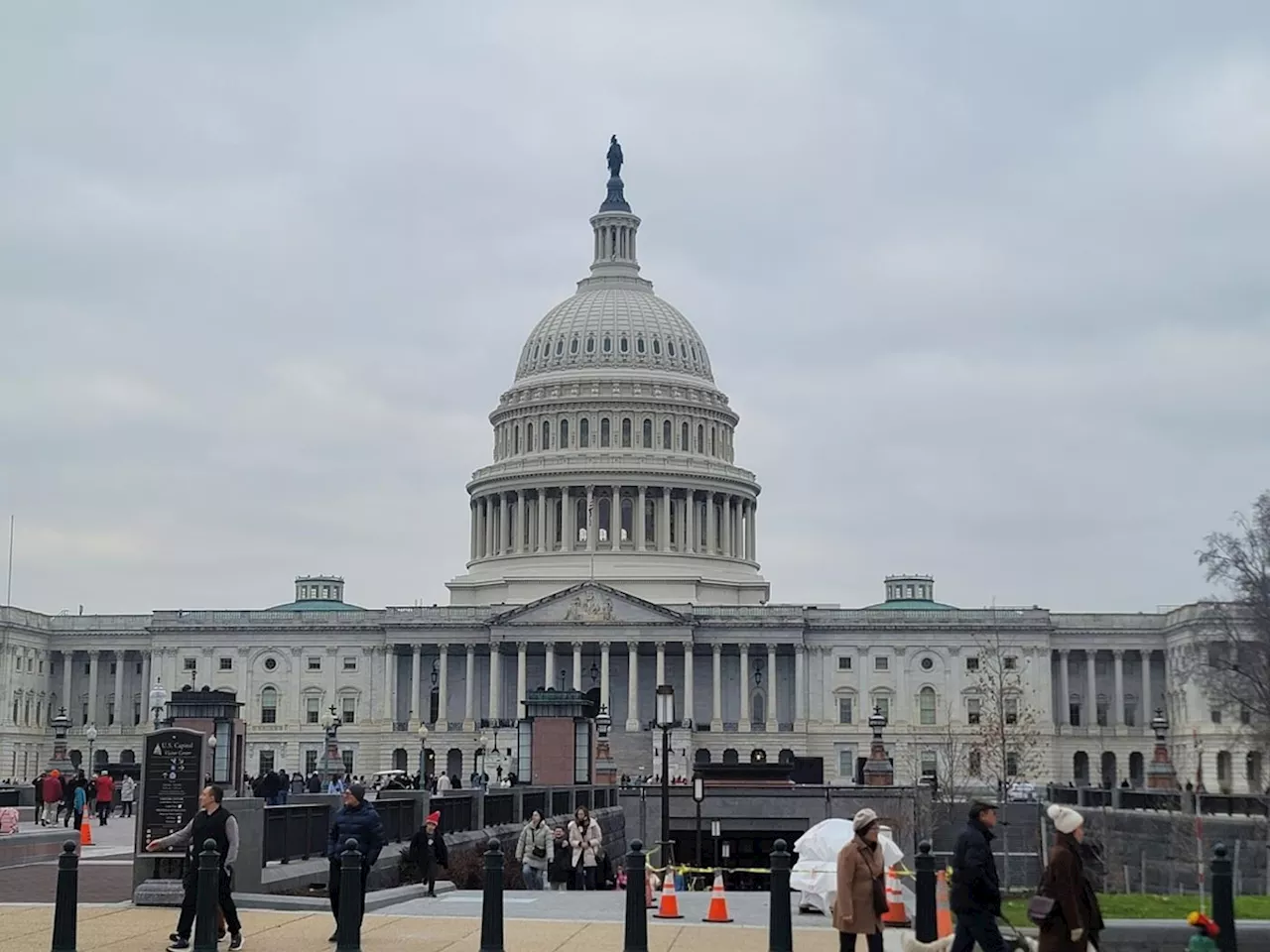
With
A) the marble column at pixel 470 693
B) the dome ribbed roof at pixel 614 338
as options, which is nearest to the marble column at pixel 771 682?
the marble column at pixel 470 693

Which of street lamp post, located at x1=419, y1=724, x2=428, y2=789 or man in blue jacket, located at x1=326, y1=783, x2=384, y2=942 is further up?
street lamp post, located at x1=419, y1=724, x2=428, y2=789

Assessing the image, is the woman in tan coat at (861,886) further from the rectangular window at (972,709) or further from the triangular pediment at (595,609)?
the rectangular window at (972,709)

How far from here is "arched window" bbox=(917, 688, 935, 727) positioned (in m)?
147

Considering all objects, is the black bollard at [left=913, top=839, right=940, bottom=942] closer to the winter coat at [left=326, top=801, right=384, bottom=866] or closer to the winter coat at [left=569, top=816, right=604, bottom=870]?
the winter coat at [left=326, top=801, right=384, bottom=866]

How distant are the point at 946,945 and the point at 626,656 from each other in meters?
124

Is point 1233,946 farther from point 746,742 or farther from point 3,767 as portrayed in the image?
point 3,767

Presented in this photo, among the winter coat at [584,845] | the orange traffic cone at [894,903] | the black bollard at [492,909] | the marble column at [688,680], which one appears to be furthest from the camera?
the marble column at [688,680]

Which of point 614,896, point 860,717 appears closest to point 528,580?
point 860,717

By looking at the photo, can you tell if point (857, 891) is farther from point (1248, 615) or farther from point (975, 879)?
point (1248, 615)

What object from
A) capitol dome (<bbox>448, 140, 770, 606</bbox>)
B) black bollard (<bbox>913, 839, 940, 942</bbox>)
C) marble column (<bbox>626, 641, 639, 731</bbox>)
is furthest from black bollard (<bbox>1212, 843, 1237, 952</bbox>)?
capitol dome (<bbox>448, 140, 770, 606</bbox>)

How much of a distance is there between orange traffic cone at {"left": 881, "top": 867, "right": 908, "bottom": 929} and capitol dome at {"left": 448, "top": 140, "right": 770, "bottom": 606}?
12007cm

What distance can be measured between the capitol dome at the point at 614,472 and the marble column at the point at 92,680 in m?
28.3

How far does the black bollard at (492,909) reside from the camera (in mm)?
25781

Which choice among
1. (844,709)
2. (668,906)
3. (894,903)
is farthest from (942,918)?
(844,709)
